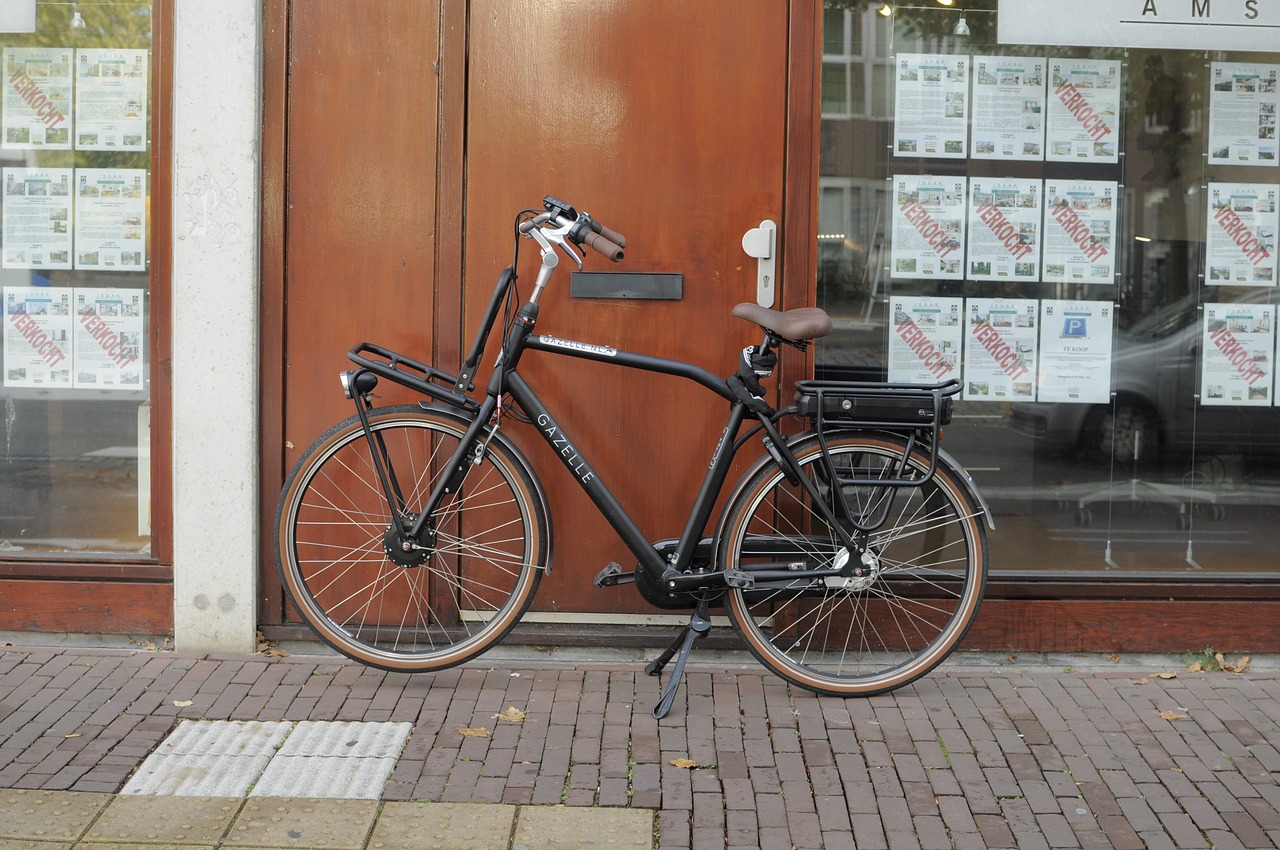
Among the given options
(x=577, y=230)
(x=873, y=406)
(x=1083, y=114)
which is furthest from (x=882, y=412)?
(x=1083, y=114)

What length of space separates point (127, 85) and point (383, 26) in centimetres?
110

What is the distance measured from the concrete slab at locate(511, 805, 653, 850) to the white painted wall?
1.86 metres

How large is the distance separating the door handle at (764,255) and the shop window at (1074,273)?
0.26 m

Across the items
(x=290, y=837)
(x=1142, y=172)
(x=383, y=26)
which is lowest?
(x=290, y=837)

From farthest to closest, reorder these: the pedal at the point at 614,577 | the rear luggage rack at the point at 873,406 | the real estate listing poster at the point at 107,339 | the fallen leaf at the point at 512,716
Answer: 1. the real estate listing poster at the point at 107,339
2. the pedal at the point at 614,577
3. the rear luggage rack at the point at 873,406
4. the fallen leaf at the point at 512,716

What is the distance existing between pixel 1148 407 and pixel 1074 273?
0.65 m

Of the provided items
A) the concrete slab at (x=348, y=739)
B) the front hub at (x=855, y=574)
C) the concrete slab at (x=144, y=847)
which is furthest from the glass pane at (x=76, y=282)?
the front hub at (x=855, y=574)

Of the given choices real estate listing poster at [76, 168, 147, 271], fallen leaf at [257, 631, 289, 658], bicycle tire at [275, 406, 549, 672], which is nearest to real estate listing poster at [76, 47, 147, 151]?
real estate listing poster at [76, 168, 147, 271]

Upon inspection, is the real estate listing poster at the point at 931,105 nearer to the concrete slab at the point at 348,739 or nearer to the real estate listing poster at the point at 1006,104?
the real estate listing poster at the point at 1006,104

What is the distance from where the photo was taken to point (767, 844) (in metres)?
3.49

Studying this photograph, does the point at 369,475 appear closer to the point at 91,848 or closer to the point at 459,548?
the point at 459,548

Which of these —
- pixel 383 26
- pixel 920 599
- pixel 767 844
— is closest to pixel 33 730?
pixel 767 844

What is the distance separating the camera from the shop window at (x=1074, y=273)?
5066 mm

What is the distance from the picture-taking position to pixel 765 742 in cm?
A: 416
